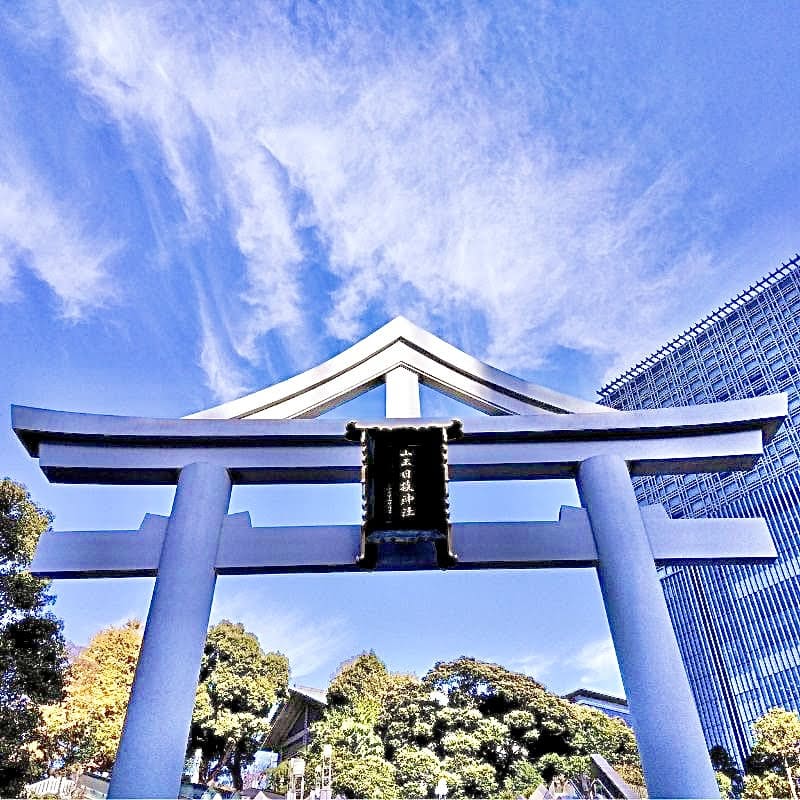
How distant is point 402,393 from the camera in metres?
5.17

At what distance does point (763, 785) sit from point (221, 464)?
81.4 ft

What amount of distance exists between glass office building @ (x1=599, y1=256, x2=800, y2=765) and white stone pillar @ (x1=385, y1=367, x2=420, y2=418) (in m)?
42.5

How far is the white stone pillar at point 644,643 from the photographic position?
10.7 ft

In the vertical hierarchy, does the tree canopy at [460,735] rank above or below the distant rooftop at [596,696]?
below

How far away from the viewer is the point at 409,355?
536 cm

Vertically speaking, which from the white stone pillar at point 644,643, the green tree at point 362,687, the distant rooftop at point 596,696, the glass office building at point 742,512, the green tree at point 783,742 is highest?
the glass office building at point 742,512

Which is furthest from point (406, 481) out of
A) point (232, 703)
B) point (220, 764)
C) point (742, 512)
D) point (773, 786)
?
point (742, 512)

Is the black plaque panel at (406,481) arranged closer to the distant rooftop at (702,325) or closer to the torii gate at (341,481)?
the torii gate at (341,481)

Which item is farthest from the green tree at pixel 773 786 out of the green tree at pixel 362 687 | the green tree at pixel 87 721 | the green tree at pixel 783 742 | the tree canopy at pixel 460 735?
the green tree at pixel 87 721

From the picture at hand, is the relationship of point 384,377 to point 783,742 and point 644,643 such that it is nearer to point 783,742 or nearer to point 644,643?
point 644,643

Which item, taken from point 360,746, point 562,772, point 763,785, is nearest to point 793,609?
point 763,785

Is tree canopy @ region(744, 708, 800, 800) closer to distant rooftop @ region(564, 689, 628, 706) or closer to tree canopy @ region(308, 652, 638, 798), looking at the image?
tree canopy @ region(308, 652, 638, 798)

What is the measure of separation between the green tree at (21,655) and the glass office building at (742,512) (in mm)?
41928

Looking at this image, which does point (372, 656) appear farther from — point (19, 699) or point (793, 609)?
point (793, 609)
